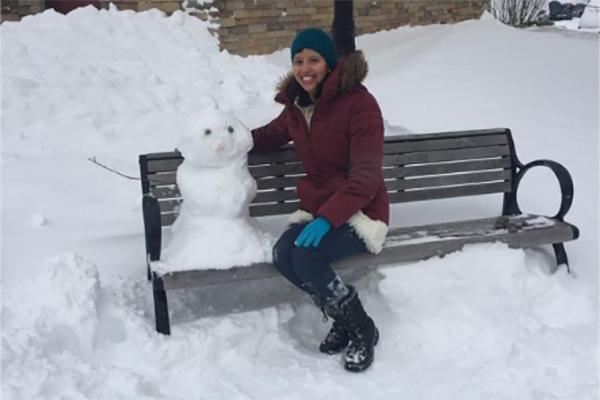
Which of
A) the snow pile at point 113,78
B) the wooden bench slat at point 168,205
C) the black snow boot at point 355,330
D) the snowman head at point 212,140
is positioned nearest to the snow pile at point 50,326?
the wooden bench slat at point 168,205

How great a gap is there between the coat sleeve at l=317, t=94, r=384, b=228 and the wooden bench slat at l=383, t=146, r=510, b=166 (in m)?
0.91

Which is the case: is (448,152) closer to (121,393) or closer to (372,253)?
(372,253)

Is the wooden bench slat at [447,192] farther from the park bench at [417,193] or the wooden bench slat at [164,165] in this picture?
the wooden bench slat at [164,165]

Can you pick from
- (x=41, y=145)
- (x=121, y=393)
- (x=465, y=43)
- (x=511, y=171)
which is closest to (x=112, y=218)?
(x=41, y=145)

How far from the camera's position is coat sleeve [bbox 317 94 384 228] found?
3.51m

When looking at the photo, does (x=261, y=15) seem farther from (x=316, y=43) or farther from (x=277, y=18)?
(x=316, y=43)

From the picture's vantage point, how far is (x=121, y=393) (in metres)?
3.12

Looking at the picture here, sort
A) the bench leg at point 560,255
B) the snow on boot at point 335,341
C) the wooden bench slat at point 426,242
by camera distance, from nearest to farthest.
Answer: the wooden bench slat at point 426,242, the snow on boot at point 335,341, the bench leg at point 560,255

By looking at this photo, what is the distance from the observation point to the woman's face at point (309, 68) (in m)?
3.64

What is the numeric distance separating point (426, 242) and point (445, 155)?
2.91ft

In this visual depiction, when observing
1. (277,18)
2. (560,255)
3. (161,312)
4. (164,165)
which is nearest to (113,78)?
(164,165)

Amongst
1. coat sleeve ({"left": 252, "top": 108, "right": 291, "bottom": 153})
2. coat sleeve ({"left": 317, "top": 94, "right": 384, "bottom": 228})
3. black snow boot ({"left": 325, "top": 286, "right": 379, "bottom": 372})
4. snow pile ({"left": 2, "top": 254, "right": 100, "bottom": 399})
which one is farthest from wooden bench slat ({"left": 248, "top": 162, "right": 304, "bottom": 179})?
snow pile ({"left": 2, "top": 254, "right": 100, "bottom": 399})

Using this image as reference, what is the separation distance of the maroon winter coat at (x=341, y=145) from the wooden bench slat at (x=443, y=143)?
80cm

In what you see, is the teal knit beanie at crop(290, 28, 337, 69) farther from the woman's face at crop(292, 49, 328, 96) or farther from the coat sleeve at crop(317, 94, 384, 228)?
the coat sleeve at crop(317, 94, 384, 228)
